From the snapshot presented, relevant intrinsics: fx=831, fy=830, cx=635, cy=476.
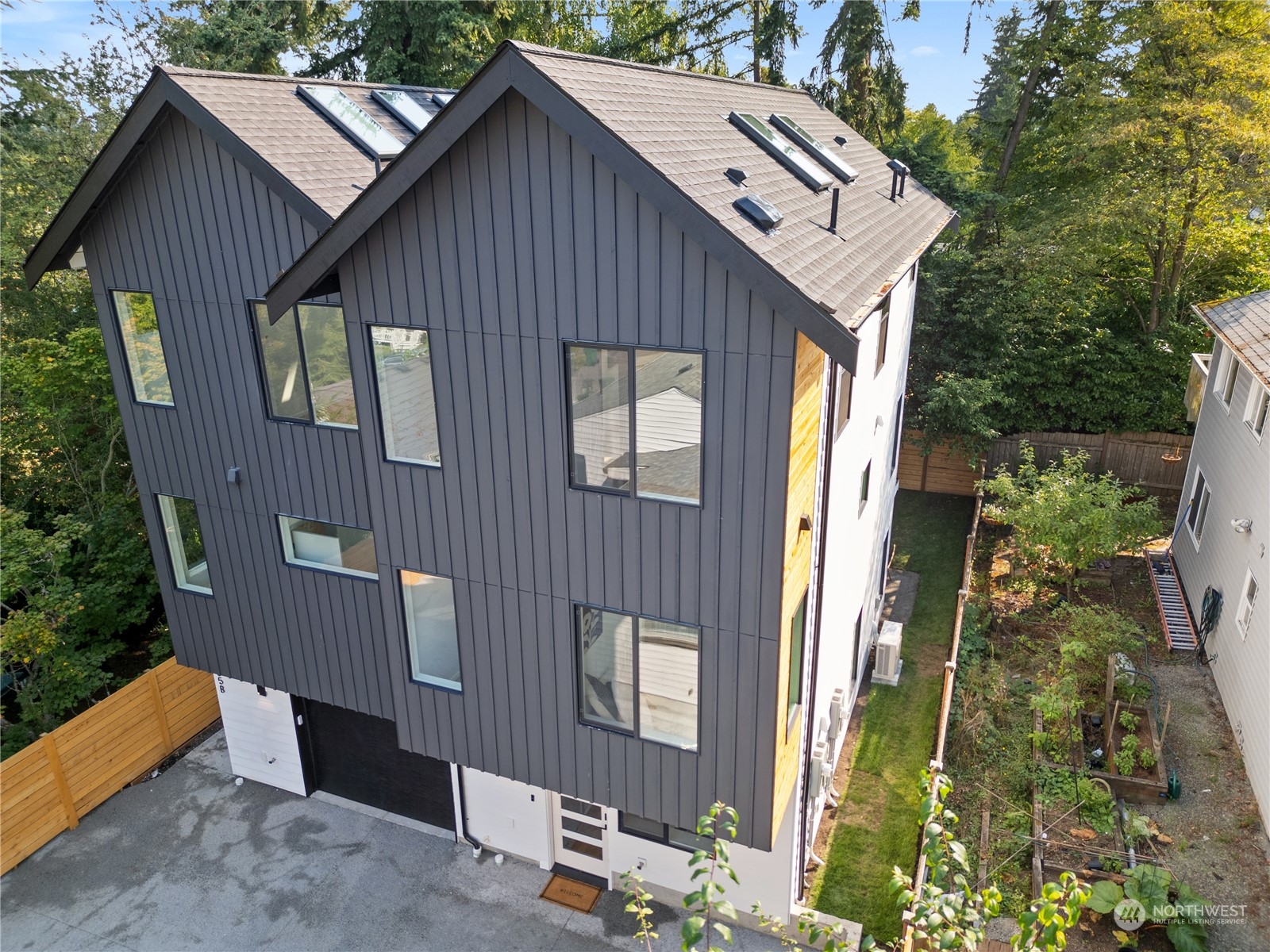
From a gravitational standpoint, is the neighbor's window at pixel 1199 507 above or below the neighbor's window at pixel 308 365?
below

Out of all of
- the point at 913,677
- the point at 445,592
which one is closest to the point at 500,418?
the point at 445,592

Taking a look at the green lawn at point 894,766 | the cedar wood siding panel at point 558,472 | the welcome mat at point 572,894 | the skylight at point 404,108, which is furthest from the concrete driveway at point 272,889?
the skylight at point 404,108

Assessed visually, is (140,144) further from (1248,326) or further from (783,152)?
(1248,326)

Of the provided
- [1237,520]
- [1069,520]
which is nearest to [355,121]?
[1069,520]

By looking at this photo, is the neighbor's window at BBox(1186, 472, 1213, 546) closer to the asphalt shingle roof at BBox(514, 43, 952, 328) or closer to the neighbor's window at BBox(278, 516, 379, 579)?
the asphalt shingle roof at BBox(514, 43, 952, 328)

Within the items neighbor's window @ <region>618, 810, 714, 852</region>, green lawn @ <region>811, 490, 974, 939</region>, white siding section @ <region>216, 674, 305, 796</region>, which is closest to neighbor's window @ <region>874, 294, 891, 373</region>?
green lawn @ <region>811, 490, 974, 939</region>

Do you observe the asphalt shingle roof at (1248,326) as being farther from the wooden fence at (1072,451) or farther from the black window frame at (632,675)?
the black window frame at (632,675)
